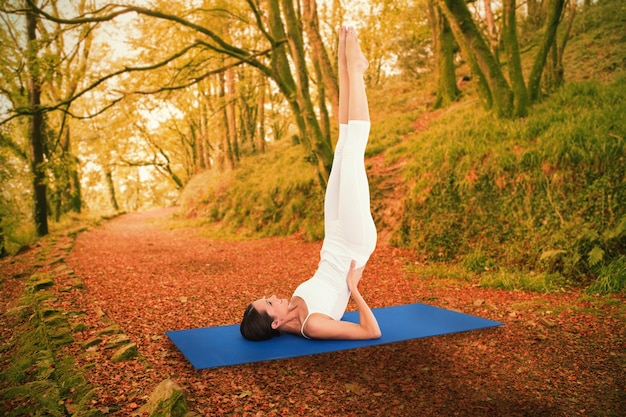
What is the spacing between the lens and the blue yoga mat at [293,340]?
2934mm

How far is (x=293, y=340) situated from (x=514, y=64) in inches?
254

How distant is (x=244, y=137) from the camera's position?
1931 centimetres

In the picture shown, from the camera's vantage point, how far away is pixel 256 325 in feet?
10.8

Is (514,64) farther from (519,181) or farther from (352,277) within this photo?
(352,277)

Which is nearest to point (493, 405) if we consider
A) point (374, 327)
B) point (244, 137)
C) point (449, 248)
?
point (374, 327)

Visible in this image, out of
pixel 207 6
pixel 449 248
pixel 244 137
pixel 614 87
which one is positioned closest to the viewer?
pixel 449 248

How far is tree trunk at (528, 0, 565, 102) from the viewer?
666cm

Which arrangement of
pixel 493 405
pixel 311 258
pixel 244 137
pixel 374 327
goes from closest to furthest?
pixel 493 405
pixel 374 327
pixel 311 258
pixel 244 137

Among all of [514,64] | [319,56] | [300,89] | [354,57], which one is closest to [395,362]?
[354,57]

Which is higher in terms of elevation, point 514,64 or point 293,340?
point 514,64

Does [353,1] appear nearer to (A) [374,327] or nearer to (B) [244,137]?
(B) [244,137]

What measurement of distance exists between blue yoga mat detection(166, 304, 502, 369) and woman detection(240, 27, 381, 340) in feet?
0.32

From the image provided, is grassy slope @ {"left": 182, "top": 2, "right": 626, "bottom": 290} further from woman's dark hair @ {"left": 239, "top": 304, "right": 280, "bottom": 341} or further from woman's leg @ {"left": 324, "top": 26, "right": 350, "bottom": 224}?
woman's dark hair @ {"left": 239, "top": 304, "right": 280, "bottom": 341}

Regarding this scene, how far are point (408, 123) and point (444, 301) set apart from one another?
6887 millimetres
